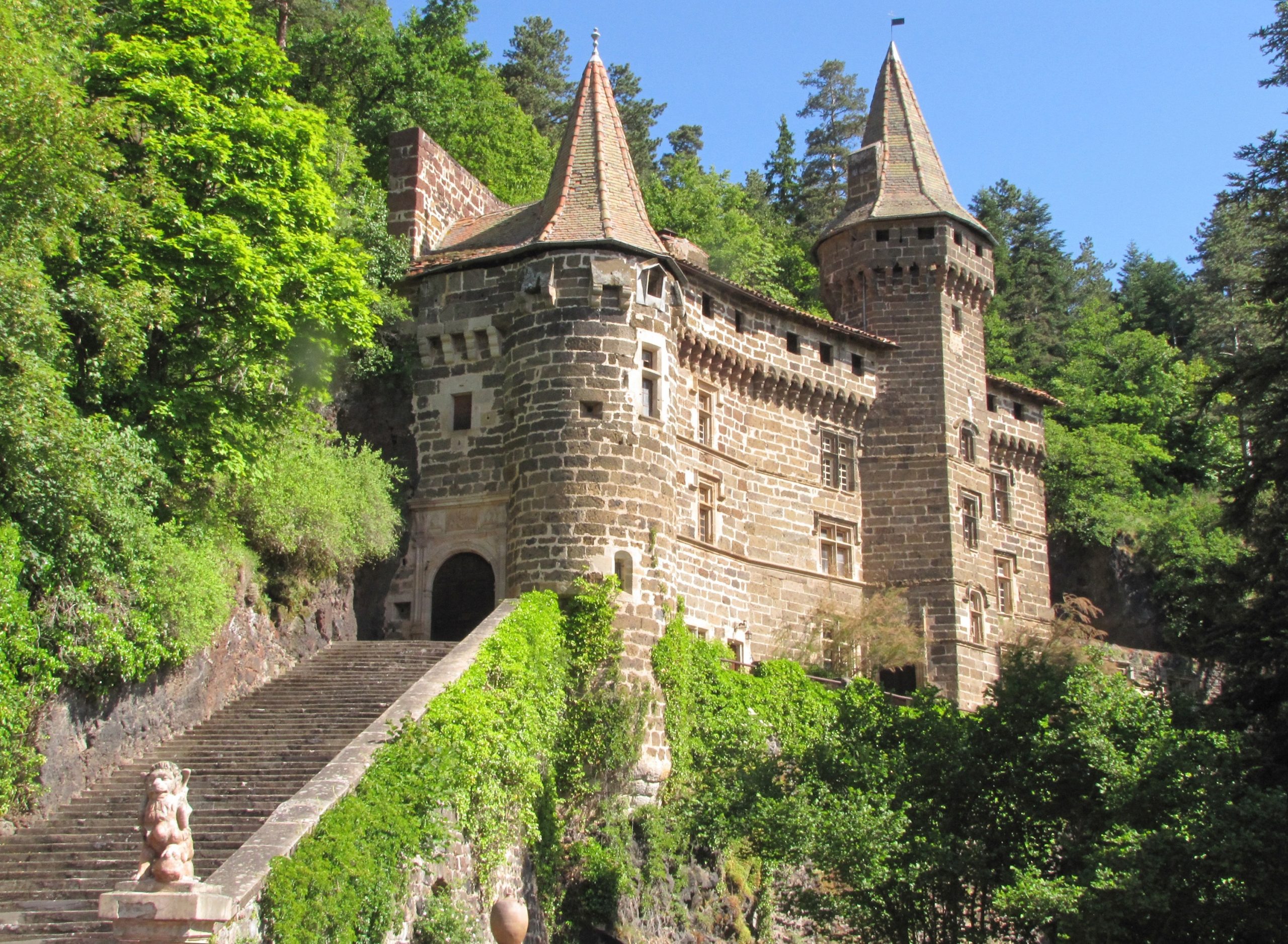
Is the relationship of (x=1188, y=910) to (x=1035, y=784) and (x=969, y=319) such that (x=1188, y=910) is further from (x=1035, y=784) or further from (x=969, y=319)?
(x=969, y=319)

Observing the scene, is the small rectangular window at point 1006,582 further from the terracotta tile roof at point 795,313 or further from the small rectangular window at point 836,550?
the terracotta tile roof at point 795,313

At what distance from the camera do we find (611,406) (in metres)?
26.9

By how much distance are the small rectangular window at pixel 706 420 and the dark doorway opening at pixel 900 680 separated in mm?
7148

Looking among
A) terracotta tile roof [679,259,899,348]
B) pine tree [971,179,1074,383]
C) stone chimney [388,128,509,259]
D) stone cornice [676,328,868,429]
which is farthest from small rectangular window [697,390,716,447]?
pine tree [971,179,1074,383]

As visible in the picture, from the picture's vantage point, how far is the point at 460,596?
27.9 metres

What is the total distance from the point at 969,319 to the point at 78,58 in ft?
75.7

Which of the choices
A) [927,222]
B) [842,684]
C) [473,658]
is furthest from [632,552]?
[927,222]

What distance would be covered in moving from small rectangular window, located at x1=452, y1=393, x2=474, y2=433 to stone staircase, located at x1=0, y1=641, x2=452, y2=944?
5.38m

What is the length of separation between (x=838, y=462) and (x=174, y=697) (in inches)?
721

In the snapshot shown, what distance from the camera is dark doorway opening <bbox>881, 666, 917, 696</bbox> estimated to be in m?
35.0

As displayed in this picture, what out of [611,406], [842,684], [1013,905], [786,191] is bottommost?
[1013,905]

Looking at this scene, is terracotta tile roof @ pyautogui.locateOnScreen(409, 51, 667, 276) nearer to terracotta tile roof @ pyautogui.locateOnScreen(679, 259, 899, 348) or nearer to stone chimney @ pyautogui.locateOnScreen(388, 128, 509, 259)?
stone chimney @ pyautogui.locateOnScreen(388, 128, 509, 259)

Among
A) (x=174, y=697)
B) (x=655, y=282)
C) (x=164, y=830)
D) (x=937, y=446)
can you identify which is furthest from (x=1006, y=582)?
(x=164, y=830)

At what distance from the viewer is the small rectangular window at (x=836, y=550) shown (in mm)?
34656
